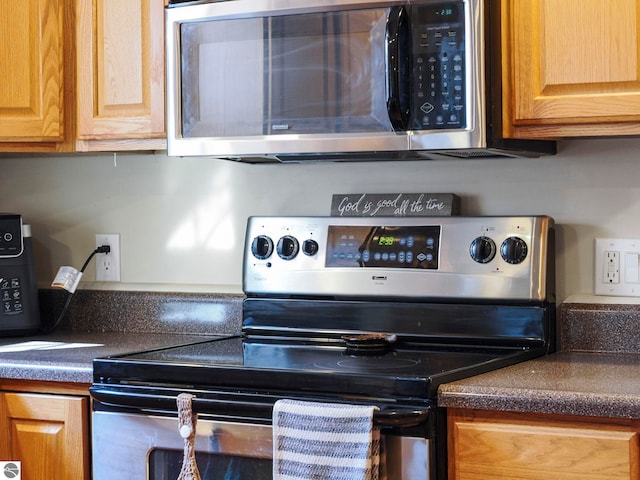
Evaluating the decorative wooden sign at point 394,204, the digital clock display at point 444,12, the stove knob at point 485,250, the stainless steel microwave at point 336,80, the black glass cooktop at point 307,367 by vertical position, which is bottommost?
the black glass cooktop at point 307,367

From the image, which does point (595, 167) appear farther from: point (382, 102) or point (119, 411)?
point (119, 411)

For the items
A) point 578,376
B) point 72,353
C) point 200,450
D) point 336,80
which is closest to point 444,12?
point 336,80

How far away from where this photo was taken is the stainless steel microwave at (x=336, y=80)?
189 cm

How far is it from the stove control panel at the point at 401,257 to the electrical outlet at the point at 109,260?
0.45 meters

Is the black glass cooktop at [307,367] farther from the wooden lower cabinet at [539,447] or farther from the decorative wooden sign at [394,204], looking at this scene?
the decorative wooden sign at [394,204]

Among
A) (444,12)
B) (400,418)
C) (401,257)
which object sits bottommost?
(400,418)

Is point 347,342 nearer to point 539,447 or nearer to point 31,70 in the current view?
point 539,447

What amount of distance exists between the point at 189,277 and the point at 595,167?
1025 mm

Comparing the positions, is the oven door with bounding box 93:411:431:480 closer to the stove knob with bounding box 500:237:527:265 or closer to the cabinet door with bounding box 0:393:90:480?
the cabinet door with bounding box 0:393:90:480

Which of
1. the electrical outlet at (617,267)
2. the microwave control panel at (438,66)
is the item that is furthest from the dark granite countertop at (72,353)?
the electrical outlet at (617,267)

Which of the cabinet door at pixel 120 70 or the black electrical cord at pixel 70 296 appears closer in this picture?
the cabinet door at pixel 120 70

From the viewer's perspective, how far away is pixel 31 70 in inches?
90.6

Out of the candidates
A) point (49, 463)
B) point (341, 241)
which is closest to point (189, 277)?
point (341, 241)

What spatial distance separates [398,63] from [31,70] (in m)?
0.91
